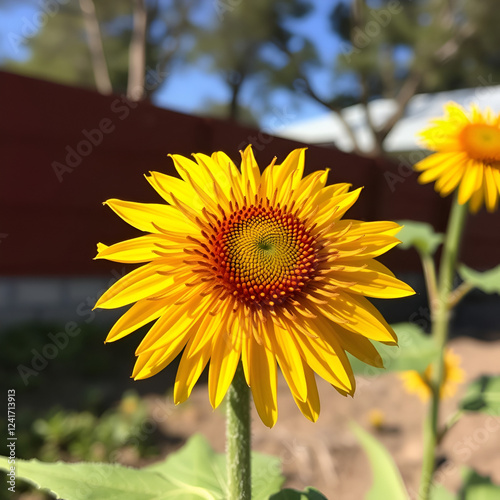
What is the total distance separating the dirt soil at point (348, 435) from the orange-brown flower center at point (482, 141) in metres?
2.13

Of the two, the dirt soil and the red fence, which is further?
the red fence

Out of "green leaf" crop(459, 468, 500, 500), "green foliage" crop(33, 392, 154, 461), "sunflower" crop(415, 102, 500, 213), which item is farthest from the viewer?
"green foliage" crop(33, 392, 154, 461)

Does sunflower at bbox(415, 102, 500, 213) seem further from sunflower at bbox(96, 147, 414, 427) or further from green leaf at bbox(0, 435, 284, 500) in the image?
green leaf at bbox(0, 435, 284, 500)

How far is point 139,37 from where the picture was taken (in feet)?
37.4

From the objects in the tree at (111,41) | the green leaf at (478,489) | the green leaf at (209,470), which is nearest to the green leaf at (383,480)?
the green leaf at (478,489)

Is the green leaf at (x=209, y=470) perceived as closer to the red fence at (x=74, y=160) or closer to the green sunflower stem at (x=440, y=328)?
the green sunflower stem at (x=440, y=328)

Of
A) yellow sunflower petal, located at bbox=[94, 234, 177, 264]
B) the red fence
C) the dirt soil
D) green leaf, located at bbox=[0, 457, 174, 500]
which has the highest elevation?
the red fence

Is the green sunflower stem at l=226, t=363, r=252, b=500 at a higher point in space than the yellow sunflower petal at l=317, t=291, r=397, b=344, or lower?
lower

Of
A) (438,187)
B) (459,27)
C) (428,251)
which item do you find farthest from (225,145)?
(459,27)

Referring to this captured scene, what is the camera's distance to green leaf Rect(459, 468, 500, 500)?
5.42 ft

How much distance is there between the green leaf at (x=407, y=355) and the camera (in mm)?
Answer: 1334

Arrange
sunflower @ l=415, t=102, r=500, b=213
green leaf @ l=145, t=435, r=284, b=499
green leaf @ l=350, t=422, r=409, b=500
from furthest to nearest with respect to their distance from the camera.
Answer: green leaf @ l=350, t=422, r=409, b=500 → sunflower @ l=415, t=102, r=500, b=213 → green leaf @ l=145, t=435, r=284, b=499

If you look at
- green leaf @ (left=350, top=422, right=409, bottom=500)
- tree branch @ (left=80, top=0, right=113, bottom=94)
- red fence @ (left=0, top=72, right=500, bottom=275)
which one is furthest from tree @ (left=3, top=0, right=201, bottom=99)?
green leaf @ (left=350, top=422, right=409, bottom=500)

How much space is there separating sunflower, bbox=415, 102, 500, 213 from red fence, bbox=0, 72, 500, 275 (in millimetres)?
3045
